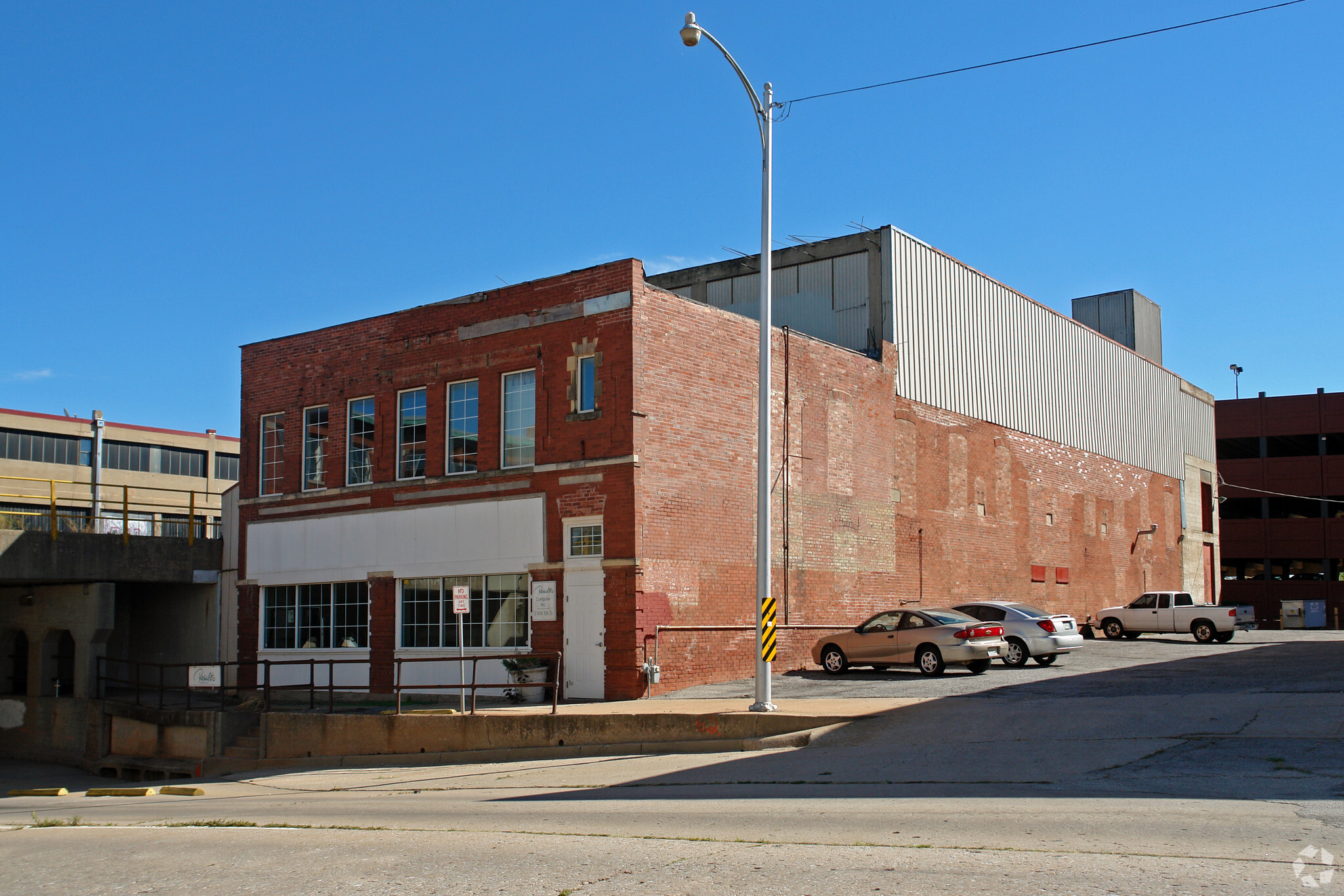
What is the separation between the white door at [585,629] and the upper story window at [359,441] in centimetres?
685

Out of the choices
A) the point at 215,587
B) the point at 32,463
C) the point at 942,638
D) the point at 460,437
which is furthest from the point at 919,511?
the point at 32,463

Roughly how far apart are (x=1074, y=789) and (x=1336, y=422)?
209 feet

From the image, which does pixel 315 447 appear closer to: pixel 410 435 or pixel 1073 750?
pixel 410 435

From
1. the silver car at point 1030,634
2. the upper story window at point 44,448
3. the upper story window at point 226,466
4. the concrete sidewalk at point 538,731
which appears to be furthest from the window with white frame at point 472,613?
the upper story window at point 226,466

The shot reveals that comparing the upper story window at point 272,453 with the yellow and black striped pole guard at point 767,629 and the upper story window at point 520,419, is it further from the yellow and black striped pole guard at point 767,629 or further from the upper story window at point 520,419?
the yellow and black striped pole guard at point 767,629

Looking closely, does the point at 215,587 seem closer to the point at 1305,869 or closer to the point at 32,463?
the point at 1305,869

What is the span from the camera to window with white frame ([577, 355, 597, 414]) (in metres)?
23.6

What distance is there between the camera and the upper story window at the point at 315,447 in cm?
2831

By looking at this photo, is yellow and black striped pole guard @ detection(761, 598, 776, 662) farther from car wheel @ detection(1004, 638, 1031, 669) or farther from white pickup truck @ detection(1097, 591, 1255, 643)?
white pickup truck @ detection(1097, 591, 1255, 643)

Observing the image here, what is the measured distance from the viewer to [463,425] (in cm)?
2575

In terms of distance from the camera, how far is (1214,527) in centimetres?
5034

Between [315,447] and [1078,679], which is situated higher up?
[315,447]

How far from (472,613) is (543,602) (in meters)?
2.30

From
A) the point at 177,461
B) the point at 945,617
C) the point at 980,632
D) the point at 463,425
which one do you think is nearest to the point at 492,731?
the point at 463,425
